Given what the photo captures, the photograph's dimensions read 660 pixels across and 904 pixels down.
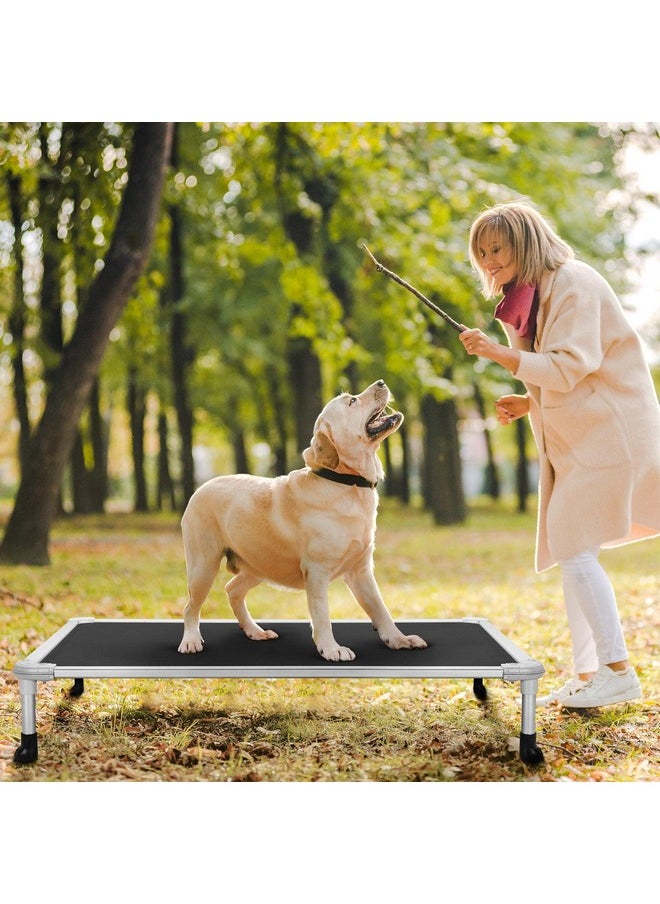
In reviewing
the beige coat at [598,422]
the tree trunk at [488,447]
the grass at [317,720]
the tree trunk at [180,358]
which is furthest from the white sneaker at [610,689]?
the tree trunk at [488,447]

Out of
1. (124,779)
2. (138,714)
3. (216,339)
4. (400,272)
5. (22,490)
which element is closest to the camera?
(124,779)

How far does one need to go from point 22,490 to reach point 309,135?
490cm

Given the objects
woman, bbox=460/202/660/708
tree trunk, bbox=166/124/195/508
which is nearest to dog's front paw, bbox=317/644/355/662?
woman, bbox=460/202/660/708

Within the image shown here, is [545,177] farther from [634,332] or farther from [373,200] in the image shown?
[634,332]

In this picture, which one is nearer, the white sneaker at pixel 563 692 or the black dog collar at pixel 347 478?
the black dog collar at pixel 347 478

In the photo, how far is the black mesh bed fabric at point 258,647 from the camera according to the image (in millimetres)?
3959

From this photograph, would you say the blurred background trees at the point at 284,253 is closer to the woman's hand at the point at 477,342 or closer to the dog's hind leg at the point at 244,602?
the dog's hind leg at the point at 244,602

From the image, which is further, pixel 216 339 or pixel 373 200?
pixel 216 339

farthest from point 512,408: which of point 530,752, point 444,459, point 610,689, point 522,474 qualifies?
point 522,474

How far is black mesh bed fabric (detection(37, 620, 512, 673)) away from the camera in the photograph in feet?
13.0

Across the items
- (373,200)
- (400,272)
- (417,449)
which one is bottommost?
(417,449)

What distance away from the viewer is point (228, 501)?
4.35 meters

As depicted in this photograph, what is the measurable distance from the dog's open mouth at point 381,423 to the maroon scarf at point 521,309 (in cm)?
81

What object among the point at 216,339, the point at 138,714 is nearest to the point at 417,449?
the point at 216,339
